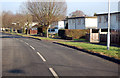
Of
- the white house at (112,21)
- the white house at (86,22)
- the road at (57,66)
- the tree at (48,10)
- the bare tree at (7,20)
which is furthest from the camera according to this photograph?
the bare tree at (7,20)

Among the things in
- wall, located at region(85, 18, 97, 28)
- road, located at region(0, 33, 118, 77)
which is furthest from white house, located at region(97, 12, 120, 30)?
road, located at region(0, 33, 118, 77)

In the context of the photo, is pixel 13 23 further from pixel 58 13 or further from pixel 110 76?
pixel 110 76

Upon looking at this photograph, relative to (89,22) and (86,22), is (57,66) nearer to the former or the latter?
(86,22)

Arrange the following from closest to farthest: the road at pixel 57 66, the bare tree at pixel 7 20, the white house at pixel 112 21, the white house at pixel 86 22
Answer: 1. the road at pixel 57 66
2. the white house at pixel 112 21
3. the white house at pixel 86 22
4. the bare tree at pixel 7 20

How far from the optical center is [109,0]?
587 inches

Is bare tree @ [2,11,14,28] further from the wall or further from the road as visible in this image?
the road

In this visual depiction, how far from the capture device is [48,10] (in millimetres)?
36906

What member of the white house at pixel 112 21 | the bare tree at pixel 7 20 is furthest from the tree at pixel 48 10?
the bare tree at pixel 7 20

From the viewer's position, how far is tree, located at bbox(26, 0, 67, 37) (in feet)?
120

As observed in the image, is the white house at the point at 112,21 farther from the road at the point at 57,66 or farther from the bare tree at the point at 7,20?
the bare tree at the point at 7,20

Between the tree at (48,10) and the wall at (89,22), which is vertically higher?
the tree at (48,10)

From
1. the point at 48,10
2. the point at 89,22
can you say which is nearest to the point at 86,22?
the point at 89,22

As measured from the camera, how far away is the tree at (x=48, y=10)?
36688mm

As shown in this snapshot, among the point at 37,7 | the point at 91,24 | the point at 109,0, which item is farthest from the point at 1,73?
the point at 91,24
